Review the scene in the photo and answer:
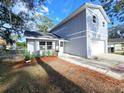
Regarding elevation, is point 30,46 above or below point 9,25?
below

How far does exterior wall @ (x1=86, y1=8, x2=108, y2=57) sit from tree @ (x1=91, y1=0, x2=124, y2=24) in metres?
2.60

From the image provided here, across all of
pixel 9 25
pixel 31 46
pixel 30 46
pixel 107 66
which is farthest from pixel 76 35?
pixel 9 25

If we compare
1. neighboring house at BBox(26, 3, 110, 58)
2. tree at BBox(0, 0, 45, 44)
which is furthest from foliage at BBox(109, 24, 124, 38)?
tree at BBox(0, 0, 45, 44)

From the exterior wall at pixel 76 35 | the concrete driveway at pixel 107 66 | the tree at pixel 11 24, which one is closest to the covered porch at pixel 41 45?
the tree at pixel 11 24

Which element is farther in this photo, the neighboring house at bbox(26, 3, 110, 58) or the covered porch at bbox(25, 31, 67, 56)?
the covered porch at bbox(25, 31, 67, 56)

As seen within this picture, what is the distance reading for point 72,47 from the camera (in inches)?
827

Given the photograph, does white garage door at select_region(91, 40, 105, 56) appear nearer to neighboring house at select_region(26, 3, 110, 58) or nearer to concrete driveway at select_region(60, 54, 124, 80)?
neighboring house at select_region(26, 3, 110, 58)

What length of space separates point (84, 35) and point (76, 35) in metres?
2.45

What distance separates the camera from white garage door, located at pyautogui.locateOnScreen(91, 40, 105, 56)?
18019 mm

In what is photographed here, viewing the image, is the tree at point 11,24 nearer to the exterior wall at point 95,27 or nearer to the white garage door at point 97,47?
the exterior wall at point 95,27

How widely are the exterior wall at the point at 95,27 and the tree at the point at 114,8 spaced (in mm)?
2600

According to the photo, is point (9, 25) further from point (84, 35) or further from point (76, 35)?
point (84, 35)

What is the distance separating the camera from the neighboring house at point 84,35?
56.0ft

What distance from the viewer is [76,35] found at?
1958cm
